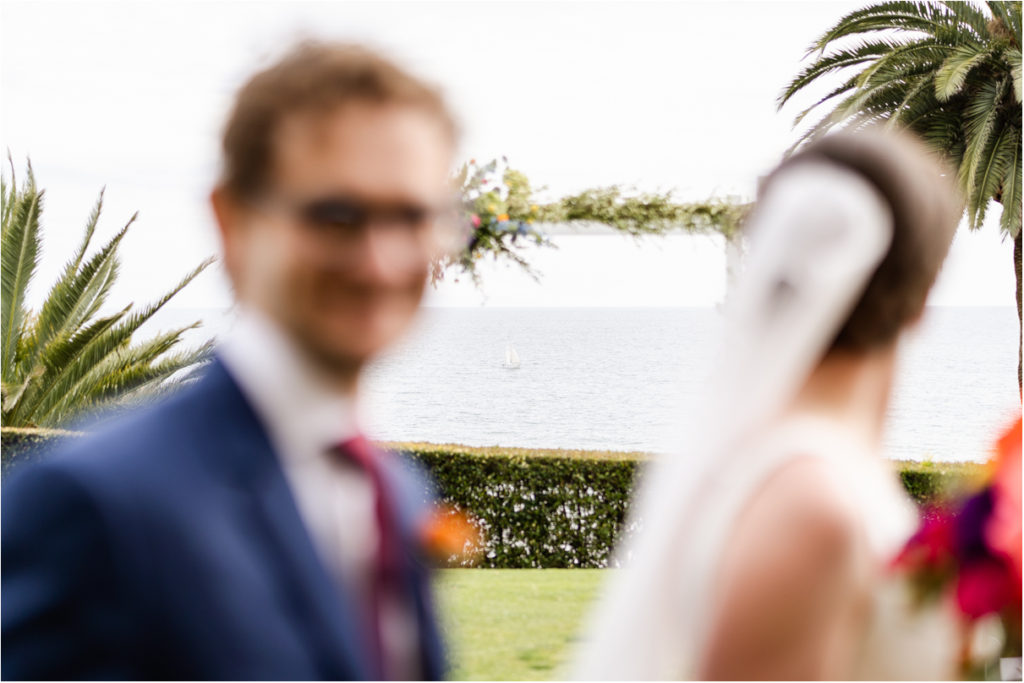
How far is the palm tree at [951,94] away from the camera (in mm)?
9984

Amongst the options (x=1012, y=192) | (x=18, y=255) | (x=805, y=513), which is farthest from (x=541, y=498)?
(x=805, y=513)

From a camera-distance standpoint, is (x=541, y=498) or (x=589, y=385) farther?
(x=589, y=385)

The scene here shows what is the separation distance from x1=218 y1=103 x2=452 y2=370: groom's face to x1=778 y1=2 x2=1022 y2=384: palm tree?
31.7 feet

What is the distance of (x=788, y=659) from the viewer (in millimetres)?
899

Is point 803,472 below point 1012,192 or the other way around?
below

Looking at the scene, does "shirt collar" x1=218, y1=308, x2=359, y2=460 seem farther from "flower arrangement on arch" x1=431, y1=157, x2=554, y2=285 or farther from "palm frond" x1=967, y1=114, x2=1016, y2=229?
"palm frond" x1=967, y1=114, x2=1016, y2=229

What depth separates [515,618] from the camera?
7027 mm

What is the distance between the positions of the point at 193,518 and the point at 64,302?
887 cm

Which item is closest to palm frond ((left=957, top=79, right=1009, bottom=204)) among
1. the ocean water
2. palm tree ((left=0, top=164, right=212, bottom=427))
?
palm tree ((left=0, top=164, right=212, bottom=427))

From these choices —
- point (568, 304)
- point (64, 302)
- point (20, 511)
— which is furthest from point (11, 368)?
point (20, 511)

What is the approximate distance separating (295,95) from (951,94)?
10.7 m

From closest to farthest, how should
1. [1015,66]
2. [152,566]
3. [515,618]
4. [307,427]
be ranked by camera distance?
[152,566]
[307,427]
[515,618]
[1015,66]

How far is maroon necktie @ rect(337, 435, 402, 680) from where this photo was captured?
0.97 m

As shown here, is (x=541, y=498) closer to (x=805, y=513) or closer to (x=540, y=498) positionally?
(x=540, y=498)
